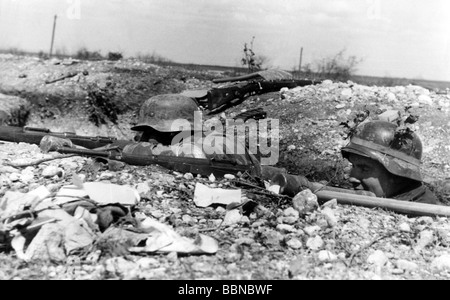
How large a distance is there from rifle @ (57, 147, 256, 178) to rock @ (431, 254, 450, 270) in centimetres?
207

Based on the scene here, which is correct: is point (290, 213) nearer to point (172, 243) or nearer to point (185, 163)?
point (172, 243)

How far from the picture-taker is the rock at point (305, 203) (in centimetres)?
381

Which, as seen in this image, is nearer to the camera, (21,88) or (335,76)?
(21,88)

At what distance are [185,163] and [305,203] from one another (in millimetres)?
1477

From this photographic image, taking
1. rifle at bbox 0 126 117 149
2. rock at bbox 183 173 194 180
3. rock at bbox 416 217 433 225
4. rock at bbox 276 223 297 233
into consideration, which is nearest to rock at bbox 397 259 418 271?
rock at bbox 276 223 297 233

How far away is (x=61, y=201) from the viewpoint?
11.1ft

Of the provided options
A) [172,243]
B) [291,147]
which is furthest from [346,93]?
[172,243]

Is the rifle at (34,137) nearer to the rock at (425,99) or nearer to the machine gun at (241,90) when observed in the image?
the machine gun at (241,90)

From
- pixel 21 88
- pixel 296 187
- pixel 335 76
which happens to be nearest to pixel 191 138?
pixel 296 187

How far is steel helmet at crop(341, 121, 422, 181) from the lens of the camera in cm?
453
